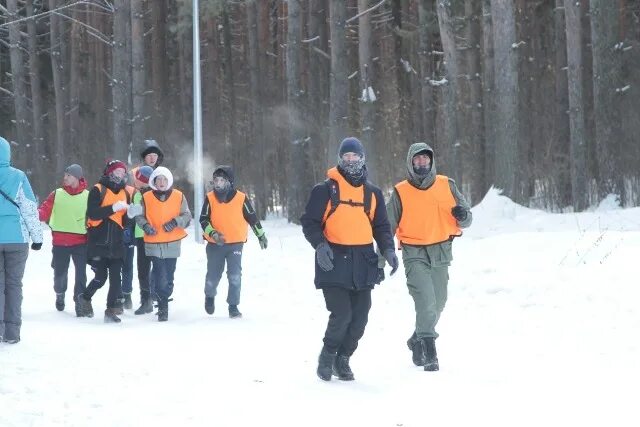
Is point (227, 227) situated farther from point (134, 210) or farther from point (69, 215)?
point (69, 215)

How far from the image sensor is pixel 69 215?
13406mm

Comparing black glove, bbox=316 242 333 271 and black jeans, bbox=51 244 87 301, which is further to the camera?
black jeans, bbox=51 244 87 301

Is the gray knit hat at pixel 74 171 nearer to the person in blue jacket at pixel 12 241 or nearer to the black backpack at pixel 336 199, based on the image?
the person in blue jacket at pixel 12 241

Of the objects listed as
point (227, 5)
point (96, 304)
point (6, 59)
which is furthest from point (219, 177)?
point (6, 59)

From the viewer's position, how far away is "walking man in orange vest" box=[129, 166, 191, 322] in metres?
13.1

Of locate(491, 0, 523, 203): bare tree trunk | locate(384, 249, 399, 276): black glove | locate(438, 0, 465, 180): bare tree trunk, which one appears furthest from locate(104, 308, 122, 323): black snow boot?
locate(438, 0, 465, 180): bare tree trunk

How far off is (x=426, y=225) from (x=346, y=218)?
93 cm

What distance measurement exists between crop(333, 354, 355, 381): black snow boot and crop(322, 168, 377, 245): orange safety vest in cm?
90

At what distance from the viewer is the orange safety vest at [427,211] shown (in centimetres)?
956

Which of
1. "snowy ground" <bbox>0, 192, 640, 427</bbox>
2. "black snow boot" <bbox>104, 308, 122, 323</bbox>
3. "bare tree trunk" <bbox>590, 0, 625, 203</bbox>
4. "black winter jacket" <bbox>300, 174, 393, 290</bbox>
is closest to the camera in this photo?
"snowy ground" <bbox>0, 192, 640, 427</bbox>

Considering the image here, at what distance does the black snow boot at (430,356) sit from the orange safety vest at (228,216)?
420 centimetres

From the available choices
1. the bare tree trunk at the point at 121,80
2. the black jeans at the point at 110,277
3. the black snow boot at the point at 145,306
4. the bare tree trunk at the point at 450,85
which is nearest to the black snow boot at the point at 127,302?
the black snow boot at the point at 145,306

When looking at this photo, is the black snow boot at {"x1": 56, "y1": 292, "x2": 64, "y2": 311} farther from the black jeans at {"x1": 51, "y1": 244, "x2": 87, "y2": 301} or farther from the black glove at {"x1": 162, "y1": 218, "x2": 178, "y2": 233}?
the black glove at {"x1": 162, "y1": 218, "x2": 178, "y2": 233}

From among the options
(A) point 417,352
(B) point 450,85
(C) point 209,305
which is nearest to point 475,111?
(B) point 450,85
